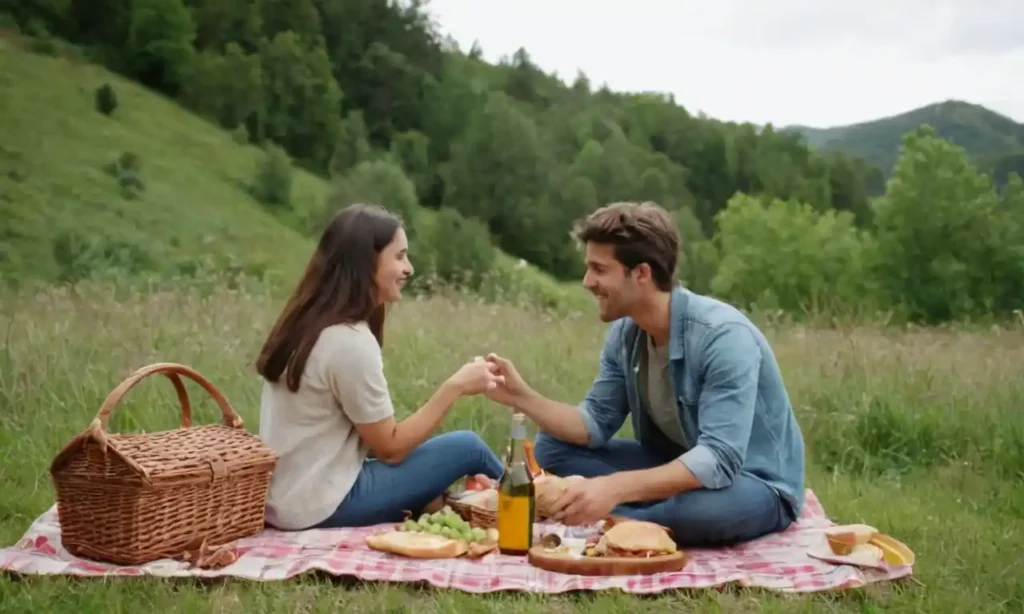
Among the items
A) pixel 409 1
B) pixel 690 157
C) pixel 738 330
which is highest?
pixel 409 1

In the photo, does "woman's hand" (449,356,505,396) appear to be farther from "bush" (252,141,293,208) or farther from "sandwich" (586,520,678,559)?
"bush" (252,141,293,208)

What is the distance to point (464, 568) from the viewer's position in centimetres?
299

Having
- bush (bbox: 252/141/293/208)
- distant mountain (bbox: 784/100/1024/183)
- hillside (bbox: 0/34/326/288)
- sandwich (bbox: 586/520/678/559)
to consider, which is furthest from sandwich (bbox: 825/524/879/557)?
bush (bbox: 252/141/293/208)

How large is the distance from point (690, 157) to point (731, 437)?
10.9m

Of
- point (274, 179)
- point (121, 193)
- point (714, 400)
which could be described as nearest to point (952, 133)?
point (274, 179)

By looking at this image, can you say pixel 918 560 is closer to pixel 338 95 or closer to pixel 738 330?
pixel 738 330

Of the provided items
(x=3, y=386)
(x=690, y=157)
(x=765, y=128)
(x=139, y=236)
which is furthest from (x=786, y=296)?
(x=3, y=386)

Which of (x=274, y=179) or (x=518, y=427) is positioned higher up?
(x=274, y=179)

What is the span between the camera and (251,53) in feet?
38.3

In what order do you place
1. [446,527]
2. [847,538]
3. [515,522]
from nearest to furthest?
[847,538] → [515,522] → [446,527]

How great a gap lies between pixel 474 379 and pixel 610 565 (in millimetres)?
745

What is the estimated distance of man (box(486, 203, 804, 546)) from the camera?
10.0ft

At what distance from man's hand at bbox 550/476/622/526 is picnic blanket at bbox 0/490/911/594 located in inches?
6.8

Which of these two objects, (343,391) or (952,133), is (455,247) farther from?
(343,391)
